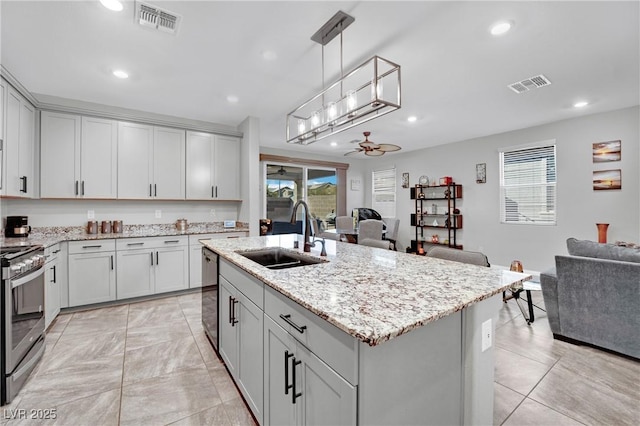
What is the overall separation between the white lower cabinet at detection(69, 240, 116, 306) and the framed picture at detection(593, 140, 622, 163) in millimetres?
6798

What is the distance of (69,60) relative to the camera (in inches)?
105

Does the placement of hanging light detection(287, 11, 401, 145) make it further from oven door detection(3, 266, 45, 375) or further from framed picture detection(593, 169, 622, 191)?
framed picture detection(593, 169, 622, 191)

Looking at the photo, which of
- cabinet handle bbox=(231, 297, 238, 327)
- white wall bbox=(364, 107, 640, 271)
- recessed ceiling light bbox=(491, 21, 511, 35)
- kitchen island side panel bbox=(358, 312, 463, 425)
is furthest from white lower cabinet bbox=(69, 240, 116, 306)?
white wall bbox=(364, 107, 640, 271)

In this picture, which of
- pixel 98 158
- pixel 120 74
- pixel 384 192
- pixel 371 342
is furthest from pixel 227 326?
pixel 384 192

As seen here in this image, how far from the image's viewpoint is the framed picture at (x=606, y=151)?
401 cm

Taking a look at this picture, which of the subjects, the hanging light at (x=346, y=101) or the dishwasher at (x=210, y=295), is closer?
the hanging light at (x=346, y=101)

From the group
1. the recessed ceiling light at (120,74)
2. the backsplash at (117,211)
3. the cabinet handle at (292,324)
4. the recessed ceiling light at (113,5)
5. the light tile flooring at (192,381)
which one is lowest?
the light tile flooring at (192,381)

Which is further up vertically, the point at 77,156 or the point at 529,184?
the point at 77,156

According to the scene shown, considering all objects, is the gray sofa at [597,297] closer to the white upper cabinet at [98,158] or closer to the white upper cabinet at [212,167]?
the white upper cabinet at [212,167]

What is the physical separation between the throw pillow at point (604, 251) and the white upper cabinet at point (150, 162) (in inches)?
190

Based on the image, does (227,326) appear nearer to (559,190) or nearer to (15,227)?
(15,227)

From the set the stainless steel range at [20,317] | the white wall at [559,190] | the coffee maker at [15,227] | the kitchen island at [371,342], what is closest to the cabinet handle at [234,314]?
the kitchen island at [371,342]

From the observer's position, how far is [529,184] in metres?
5.01

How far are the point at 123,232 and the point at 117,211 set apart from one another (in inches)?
13.3
